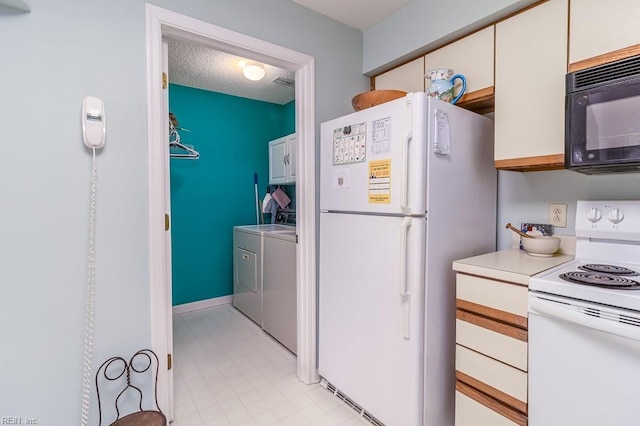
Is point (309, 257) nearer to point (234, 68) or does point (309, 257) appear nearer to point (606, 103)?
point (606, 103)

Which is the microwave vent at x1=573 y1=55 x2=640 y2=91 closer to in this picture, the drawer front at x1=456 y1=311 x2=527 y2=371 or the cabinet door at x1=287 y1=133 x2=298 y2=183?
the drawer front at x1=456 y1=311 x2=527 y2=371

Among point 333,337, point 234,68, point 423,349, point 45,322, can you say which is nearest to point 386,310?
point 423,349

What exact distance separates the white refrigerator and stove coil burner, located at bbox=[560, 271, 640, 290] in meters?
0.48

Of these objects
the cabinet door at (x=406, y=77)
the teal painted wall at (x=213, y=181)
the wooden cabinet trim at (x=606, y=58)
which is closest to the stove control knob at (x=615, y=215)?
the wooden cabinet trim at (x=606, y=58)

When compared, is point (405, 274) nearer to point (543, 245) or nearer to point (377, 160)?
point (377, 160)

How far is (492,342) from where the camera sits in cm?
128

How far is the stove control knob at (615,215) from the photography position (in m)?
1.32

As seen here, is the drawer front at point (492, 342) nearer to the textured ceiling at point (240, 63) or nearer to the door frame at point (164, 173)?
the door frame at point (164, 173)

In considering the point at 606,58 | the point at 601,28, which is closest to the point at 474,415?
the point at 606,58

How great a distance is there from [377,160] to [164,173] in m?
1.09

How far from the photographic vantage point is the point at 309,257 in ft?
6.69

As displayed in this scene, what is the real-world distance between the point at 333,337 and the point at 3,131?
1.85 meters

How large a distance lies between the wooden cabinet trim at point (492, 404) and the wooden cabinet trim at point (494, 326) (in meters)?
0.29

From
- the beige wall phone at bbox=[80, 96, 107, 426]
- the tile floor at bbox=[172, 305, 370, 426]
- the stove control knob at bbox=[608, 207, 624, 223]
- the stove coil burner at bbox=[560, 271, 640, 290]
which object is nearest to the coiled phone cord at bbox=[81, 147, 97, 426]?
the beige wall phone at bbox=[80, 96, 107, 426]
